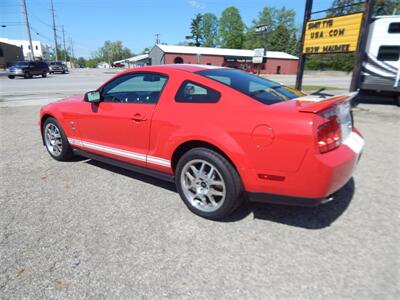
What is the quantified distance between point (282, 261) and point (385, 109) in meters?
10.5

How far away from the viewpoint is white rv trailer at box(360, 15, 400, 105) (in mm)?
10352

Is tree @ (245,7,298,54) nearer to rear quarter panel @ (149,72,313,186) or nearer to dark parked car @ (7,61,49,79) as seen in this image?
dark parked car @ (7,61,49,79)

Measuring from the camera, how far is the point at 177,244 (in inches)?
101

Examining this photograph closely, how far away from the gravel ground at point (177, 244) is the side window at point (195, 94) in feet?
4.01

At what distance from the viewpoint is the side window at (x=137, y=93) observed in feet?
10.9

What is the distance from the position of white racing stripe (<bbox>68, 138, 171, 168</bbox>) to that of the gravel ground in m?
0.46

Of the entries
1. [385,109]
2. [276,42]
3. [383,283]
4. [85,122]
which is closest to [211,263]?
[383,283]

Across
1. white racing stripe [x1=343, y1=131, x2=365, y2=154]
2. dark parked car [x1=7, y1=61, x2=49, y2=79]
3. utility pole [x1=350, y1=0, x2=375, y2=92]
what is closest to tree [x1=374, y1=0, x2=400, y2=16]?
utility pole [x1=350, y1=0, x2=375, y2=92]

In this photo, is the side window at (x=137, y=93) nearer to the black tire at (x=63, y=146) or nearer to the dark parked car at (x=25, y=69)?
the black tire at (x=63, y=146)

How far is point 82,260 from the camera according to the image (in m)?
2.36

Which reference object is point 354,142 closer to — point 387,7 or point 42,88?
point 42,88

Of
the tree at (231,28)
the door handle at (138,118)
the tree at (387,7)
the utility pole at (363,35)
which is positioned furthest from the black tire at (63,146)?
the tree at (231,28)

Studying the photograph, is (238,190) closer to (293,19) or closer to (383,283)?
(383,283)

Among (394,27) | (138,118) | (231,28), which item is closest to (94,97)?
(138,118)
